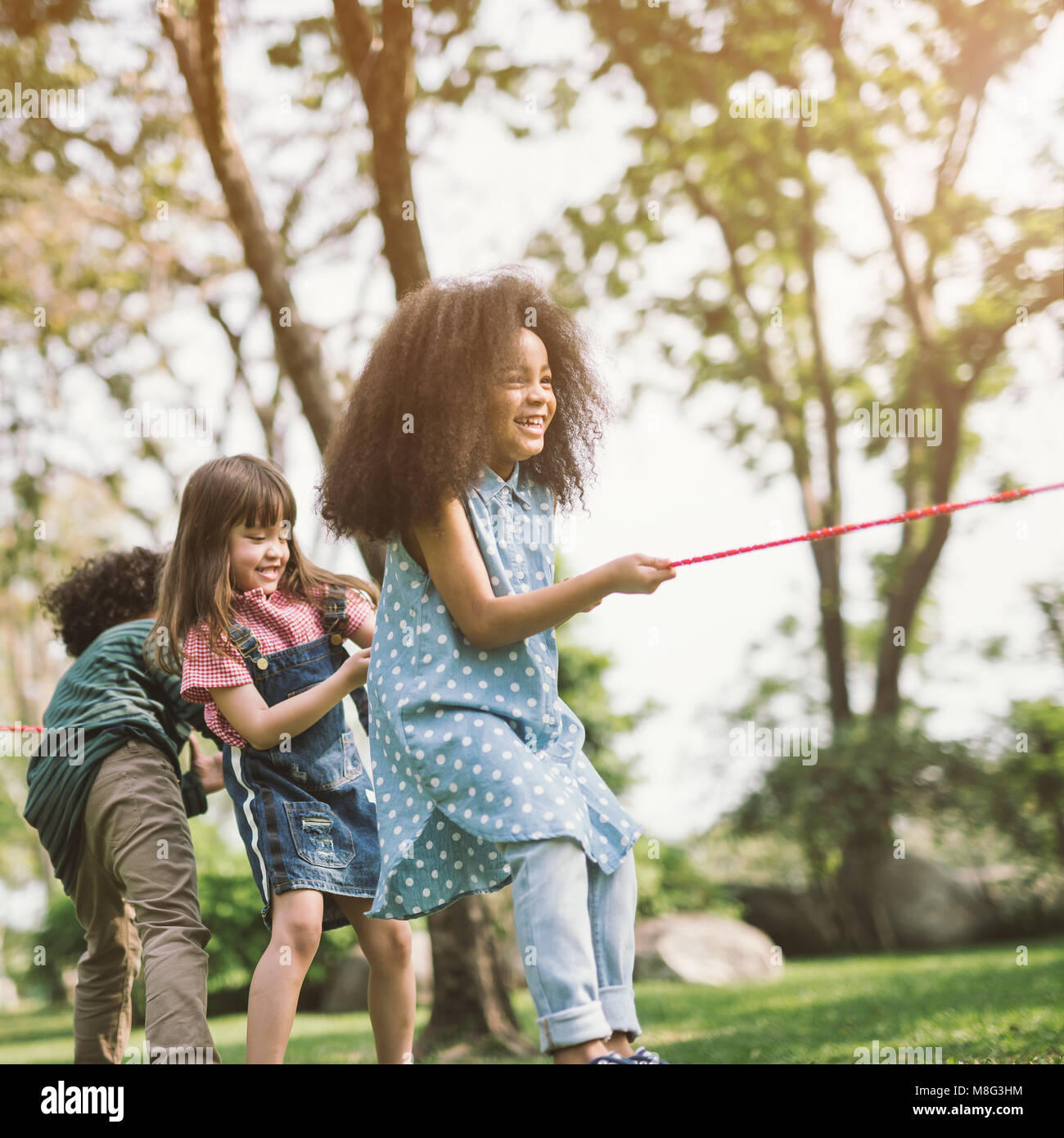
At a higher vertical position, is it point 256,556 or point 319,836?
point 256,556

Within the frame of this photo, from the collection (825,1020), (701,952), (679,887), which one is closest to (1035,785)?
(679,887)

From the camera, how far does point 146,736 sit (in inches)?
118

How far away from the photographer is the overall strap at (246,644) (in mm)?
2611

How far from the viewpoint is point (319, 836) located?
8.49ft

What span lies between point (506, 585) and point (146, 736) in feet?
4.07

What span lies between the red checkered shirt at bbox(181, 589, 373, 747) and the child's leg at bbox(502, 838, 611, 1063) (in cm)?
83

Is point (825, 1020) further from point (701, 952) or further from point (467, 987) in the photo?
point (701, 952)

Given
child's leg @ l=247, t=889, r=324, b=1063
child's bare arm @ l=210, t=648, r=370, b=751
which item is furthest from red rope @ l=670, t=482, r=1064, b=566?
child's leg @ l=247, t=889, r=324, b=1063

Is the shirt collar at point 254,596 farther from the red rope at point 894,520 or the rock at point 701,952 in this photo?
the rock at point 701,952

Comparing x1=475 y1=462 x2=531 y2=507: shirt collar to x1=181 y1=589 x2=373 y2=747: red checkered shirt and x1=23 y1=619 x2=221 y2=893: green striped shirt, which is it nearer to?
x1=181 y1=589 x2=373 y2=747: red checkered shirt

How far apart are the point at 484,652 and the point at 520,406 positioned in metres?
0.54

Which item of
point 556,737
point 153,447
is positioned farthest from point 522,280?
point 153,447

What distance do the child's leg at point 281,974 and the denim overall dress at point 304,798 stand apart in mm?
52
